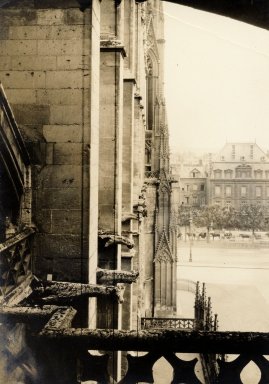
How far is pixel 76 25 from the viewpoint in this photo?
5.99 metres

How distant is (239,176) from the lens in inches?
2660

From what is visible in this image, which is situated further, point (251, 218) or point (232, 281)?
point (251, 218)

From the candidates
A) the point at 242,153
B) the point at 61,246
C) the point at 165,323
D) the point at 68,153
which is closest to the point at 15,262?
the point at 61,246

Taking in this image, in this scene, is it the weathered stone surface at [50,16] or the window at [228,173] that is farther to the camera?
the window at [228,173]

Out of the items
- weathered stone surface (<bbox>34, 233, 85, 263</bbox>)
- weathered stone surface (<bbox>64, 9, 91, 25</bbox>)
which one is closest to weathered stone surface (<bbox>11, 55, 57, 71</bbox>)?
weathered stone surface (<bbox>64, 9, 91, 25</bbox>)

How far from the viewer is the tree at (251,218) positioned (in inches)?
2447

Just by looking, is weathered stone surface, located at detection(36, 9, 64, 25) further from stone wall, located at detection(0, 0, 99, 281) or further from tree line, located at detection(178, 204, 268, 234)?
tree line, located at detection(178, 204, 268, 234)

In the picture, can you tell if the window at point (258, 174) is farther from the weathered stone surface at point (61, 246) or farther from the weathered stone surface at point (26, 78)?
the weathered stone surface at point (26, 78)

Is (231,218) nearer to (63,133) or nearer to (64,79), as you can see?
(63,133)

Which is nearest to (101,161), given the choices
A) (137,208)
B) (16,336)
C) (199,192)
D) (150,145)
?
(16,336)

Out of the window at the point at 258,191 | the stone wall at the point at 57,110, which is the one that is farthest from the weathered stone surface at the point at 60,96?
the window at the point at 258,191

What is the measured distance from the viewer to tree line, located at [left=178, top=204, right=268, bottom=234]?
62547 mm

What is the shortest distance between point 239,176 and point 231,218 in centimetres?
843

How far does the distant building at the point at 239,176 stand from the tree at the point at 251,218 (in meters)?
2.86
